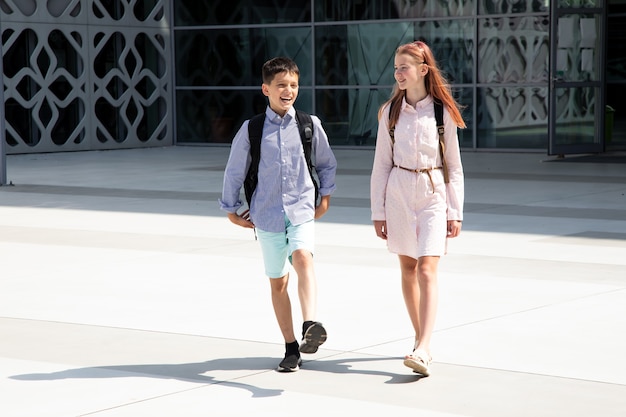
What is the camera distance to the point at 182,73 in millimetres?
28484

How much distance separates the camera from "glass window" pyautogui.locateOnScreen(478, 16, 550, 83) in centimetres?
2355

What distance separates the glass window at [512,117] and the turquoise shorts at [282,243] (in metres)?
18.5

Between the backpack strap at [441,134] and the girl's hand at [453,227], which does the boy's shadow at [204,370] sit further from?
the backpack strap at [441,134]

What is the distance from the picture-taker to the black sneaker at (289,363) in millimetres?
5770

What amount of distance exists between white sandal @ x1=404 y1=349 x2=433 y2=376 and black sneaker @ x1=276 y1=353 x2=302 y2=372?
0.59 m

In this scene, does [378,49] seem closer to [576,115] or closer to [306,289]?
[576,115]

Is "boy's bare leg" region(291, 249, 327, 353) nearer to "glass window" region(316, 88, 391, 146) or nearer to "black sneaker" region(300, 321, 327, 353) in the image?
"black sneaker" region(300, 321, 327, 353)

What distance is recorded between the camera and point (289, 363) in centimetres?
578

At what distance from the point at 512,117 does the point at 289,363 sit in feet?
62.3

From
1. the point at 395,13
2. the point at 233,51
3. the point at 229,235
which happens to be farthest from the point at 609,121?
the point at 229,235

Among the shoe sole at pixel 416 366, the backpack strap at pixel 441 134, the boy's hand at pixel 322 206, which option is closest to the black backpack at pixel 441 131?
the backpack strap at pixel 441 134

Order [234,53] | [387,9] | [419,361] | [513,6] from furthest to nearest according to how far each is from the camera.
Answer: [234,53] → [387,9] → [513,6] → [419,361]

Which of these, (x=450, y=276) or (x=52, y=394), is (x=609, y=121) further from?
(x=52, y=394)

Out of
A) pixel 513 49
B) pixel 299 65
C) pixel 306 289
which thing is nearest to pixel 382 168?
pixel 306 289
